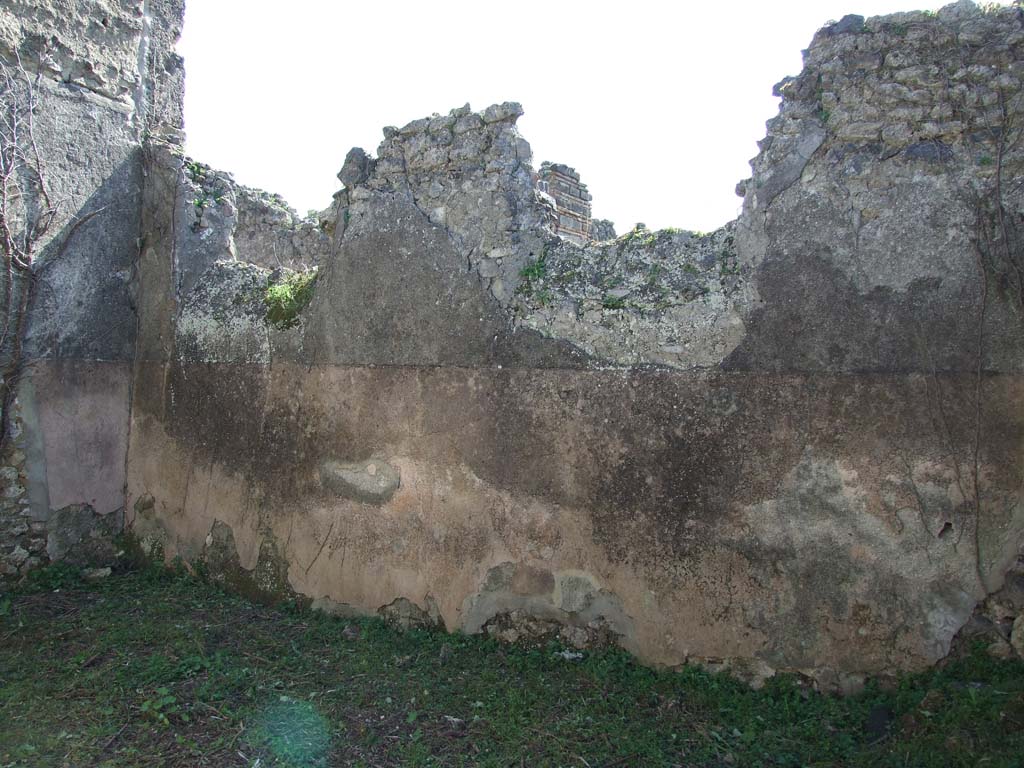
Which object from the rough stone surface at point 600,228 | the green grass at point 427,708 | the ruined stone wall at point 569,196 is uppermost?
the ruined stone wall at point 569,196

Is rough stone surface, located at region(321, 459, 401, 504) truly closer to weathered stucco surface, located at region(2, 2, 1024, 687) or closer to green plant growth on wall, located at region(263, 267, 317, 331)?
weathered stucco surface, located at region(2, 2, 1024, 687)

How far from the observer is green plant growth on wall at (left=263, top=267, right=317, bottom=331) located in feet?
14.7

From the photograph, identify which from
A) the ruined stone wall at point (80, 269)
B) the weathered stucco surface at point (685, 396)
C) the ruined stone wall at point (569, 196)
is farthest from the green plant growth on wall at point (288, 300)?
the ruined stone wall at point (569, 196)

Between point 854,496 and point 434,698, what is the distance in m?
2.00

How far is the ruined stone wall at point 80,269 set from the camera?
482 centimetres

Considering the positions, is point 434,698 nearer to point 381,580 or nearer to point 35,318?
point 381,580

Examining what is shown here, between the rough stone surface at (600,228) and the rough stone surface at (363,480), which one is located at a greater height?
the rough stone surface at (600,228)

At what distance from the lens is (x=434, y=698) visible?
10.8 ft

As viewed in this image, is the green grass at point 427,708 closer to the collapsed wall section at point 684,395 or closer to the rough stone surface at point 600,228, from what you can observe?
the collapsed wall section at point 684,395

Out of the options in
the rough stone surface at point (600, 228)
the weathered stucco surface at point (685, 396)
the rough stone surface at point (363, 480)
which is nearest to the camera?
the weathered stucco surface at point (685, 396)

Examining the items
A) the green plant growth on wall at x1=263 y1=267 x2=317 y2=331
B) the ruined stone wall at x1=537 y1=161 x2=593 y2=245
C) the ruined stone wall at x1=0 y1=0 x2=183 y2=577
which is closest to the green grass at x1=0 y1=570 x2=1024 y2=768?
the ruined stone wall at x1=0 y1=0 x2=183 y2=577

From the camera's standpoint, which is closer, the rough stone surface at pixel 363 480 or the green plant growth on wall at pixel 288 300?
the rough stone surface at pixel 363 480

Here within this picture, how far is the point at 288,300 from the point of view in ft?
14.9

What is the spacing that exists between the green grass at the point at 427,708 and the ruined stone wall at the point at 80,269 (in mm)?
1209
